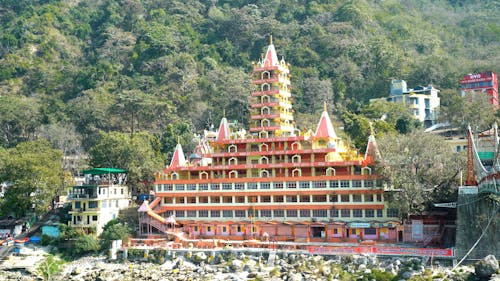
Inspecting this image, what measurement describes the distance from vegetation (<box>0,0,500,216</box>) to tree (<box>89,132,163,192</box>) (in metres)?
0.12

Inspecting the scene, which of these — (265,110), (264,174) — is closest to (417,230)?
(264,174)

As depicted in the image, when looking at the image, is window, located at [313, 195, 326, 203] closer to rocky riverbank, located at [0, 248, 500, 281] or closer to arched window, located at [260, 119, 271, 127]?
rocky riverbank, located at [0, 248, 500, 281]

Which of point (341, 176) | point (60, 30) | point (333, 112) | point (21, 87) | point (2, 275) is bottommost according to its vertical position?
point (2, 275)

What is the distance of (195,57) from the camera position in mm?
108312

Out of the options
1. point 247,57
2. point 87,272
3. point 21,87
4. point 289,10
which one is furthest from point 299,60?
point 87,272

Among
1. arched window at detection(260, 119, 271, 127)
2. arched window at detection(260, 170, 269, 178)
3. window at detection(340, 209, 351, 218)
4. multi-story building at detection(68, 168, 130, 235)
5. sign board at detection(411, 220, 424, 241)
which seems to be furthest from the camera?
arched window at detection(260, 119, 271, 127)

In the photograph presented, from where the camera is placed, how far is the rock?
129 ft

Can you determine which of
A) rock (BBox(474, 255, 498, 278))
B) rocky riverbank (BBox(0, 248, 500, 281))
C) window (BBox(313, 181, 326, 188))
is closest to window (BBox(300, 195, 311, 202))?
window (BBox(313, 181, 326, 188))

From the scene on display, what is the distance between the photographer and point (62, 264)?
172 ft

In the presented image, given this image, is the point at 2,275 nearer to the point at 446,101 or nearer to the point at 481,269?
the point at 481,269

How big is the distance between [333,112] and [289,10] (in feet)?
116

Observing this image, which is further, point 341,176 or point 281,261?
point 341,176

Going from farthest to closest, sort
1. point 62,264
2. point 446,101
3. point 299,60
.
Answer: point 299,60 → point 446,101 → point 62,264

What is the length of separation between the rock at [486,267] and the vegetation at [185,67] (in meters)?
18.5
